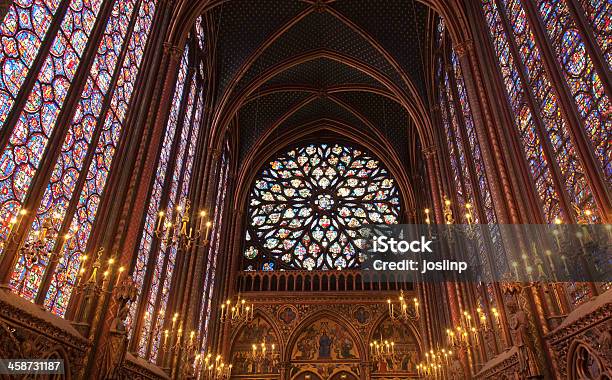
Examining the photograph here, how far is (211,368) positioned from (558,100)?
16104 mm

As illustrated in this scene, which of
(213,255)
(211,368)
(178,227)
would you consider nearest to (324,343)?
(211,368)

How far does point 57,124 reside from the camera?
28.8 feet

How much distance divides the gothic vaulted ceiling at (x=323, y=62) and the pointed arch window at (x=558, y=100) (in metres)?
8.50

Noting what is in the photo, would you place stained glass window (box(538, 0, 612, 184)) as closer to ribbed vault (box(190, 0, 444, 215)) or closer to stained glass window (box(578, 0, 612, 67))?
stained glass window (box(578, 0, 612, 67))

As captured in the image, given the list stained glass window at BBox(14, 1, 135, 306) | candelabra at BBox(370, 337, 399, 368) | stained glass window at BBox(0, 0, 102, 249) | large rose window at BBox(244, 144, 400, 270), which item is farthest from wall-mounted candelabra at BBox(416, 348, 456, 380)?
stained glass window at BBox(0, 0, 102, 249)

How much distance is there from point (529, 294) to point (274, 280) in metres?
15.5

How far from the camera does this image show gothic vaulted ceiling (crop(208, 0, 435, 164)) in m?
19.8

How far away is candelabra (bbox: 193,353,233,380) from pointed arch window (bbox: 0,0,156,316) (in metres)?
9.73

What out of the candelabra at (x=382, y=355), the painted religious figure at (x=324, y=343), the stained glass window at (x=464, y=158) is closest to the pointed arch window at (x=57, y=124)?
the stained glass window at (x=464, y=158)

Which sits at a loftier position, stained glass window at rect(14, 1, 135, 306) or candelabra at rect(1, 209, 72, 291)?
stained glass window at rect(14, 1, 135, 306)

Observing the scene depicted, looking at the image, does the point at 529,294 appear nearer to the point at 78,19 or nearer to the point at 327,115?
the point at 78,19

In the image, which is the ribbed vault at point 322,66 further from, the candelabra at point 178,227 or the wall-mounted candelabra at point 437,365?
the wall-mounted candelabra at point 437,365

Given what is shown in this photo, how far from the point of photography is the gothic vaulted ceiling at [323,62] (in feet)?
65.0

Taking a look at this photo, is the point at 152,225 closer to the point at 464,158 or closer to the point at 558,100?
the point at 464,158
